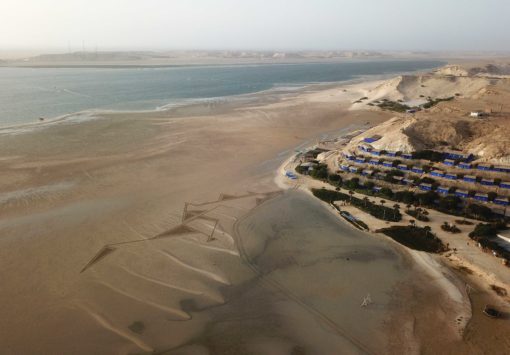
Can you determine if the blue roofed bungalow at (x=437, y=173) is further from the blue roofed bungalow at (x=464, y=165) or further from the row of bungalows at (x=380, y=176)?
the row of bungalows at (x=380, y=176)

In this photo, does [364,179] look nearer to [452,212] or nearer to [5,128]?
[452,212]

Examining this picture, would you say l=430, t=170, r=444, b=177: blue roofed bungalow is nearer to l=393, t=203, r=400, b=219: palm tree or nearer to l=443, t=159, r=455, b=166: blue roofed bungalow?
l=443, t=159, r=455, b=166: blue roofed bungalow

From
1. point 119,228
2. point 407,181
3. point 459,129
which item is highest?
point 459,129

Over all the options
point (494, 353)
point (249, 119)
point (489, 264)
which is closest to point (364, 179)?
point (489, 264)

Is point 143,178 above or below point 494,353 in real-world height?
above

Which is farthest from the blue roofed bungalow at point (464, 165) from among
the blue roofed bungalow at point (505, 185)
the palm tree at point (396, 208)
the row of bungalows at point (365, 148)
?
the row of bungalows at point (365, 148)

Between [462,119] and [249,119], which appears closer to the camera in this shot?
[462,119]

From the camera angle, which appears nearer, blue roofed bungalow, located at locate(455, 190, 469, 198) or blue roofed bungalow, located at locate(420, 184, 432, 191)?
blue roofed bungalow, located at locate(455, 190, 469, 198)

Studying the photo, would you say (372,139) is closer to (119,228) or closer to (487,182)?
(487,182)

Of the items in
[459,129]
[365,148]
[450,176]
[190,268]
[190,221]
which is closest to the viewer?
[190,268]

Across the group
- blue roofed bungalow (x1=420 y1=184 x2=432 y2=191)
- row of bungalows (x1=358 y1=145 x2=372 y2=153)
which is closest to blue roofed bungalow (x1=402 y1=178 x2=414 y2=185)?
blue roofed bungalow (x1=420 y1=184 x2=432 y2=191)

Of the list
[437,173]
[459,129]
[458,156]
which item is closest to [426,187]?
[437,173]
